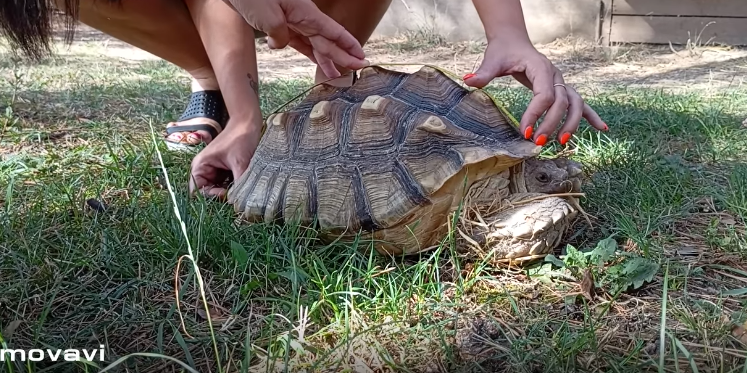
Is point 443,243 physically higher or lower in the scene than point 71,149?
higher

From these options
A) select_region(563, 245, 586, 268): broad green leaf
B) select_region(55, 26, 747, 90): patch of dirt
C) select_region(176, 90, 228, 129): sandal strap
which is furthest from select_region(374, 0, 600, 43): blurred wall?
select_region(563, 245, 586, 268): broad green leaf

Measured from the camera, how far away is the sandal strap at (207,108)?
2567mm

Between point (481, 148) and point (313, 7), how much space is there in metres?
0.57

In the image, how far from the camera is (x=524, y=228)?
4.61 feet

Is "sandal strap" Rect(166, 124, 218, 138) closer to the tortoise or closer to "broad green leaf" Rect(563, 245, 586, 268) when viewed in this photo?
the tortoise

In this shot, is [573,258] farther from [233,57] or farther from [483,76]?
[233,57]

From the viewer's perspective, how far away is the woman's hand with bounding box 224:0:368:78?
61.0 inches

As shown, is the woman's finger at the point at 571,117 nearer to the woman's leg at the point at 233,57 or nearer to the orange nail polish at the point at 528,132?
the orange nail polish at the point at 528,132

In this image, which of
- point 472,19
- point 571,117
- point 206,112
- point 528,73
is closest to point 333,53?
point 528,73

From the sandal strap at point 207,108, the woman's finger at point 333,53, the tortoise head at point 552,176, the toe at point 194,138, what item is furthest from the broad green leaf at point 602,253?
the sandal strap at point 207,108

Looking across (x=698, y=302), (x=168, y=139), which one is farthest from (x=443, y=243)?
(x=168, y=139)

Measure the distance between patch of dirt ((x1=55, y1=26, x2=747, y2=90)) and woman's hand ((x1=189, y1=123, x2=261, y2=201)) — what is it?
2102 millimetres

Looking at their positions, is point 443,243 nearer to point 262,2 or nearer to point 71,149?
point 262,2

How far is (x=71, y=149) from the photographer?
2.39m
